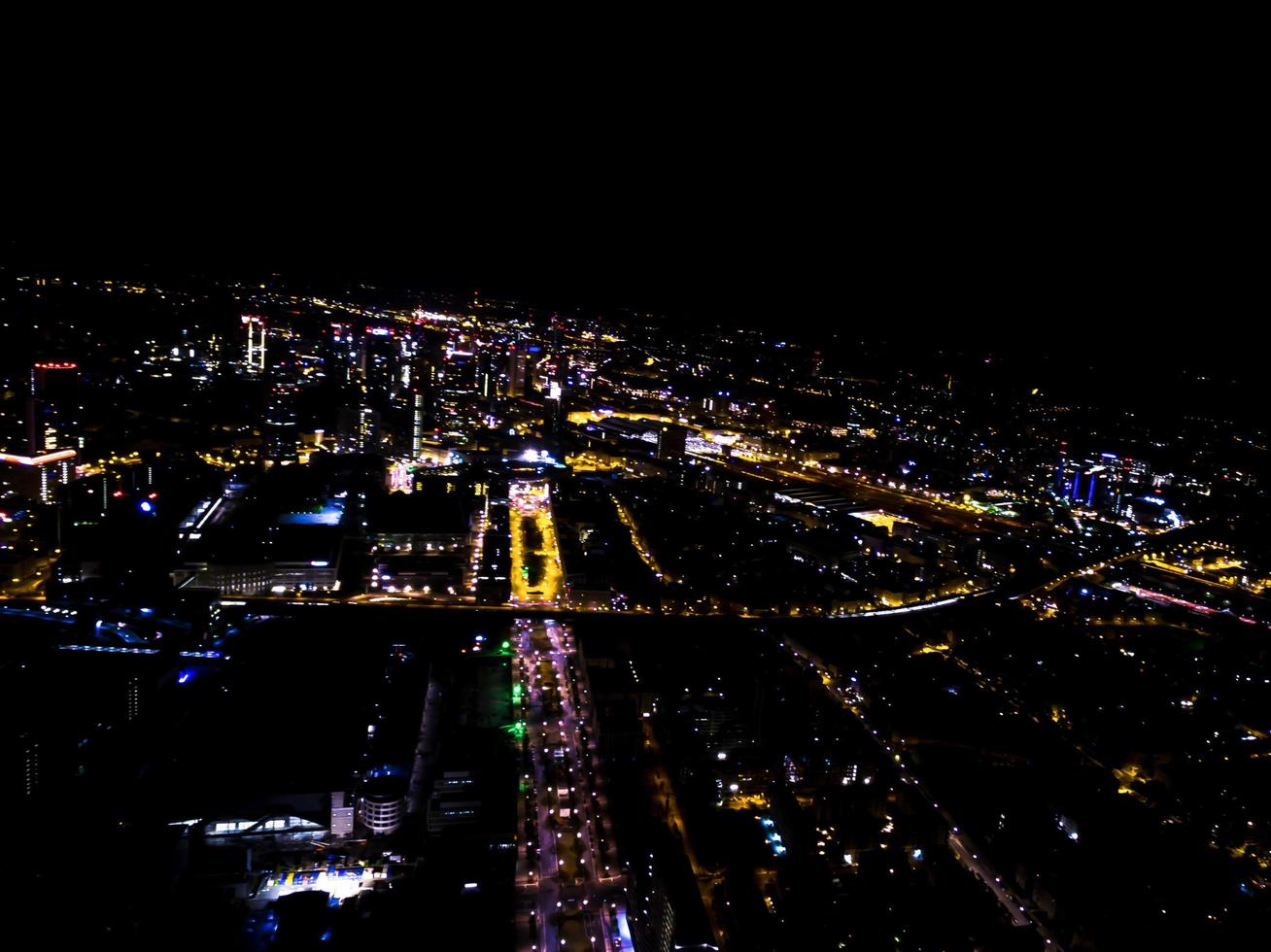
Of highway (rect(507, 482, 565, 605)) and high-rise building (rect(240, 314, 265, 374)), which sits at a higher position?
high-rise building (rect(240, 314, 265, 374))

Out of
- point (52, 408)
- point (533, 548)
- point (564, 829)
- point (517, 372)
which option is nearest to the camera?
Answer: point (564, 829)

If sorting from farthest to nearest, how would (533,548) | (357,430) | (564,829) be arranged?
(357,430) < (533,548) < (564,829)

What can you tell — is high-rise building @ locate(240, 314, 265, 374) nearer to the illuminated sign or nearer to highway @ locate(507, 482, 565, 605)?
the illuminated sign

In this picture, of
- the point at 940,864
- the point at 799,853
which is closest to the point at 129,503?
the point at 799,853

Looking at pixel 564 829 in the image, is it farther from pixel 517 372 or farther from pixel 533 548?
pixel 517 372

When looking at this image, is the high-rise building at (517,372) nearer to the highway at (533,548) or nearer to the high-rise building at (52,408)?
the highway at (533,548)

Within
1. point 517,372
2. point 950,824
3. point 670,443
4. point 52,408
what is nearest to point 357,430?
point 52,408

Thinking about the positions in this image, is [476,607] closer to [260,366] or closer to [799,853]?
[799,853]

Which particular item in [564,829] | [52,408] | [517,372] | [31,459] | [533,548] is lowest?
[564,829]

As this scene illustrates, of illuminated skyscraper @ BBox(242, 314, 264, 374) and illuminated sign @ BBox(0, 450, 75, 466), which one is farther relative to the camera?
illuminated skyscraper @ BBox(242, 314, 264, 374)

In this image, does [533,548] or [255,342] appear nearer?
[533,548]

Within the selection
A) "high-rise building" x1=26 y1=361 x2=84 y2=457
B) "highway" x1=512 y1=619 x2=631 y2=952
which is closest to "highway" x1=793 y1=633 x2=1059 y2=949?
"highway" x1=512 y1=619 x2=631 y2=952

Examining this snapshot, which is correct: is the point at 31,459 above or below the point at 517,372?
below
